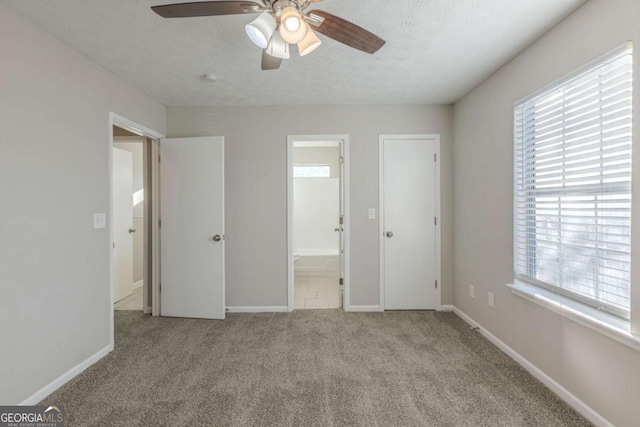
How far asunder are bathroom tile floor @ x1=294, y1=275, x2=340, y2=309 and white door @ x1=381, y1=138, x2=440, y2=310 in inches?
31.0

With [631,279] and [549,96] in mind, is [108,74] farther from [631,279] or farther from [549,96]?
[631,279]

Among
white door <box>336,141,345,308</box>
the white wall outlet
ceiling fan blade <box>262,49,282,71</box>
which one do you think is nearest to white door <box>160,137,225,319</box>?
the white wall outlet

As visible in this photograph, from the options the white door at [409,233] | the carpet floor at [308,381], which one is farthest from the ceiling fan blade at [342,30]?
the carpet floor at [308,381]

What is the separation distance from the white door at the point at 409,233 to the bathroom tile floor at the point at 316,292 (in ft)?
2.58

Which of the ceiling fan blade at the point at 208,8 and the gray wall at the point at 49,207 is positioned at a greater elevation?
the ceiling fan blade at the point at 208,8

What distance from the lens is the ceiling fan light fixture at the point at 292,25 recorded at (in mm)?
1335

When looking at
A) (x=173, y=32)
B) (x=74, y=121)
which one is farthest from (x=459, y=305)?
(x=74, y=121)

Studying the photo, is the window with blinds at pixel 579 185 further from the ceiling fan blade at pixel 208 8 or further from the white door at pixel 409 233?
the ceiling fan blade at pixel 208 8

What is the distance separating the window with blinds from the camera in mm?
1521

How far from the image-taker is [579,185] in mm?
1761

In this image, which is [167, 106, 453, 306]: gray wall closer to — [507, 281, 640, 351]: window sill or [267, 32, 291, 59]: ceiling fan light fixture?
[507, 281, 640, 351]: window sill

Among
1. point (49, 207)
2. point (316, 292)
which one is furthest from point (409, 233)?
point (49, 207)

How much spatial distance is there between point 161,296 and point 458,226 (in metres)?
3.42

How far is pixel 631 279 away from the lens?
1.45m
